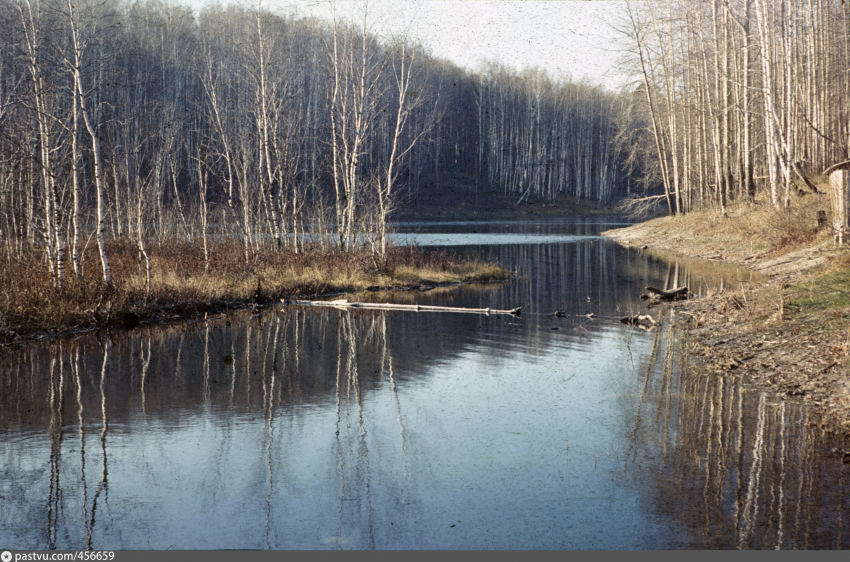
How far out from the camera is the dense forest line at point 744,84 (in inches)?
1161

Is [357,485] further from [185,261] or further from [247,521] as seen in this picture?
[185,261]

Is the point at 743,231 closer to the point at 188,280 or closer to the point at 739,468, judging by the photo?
the point at 188,280

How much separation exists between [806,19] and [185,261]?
97.8 feet

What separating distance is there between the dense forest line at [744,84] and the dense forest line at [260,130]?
14.9m

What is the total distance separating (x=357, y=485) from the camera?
20.3ft

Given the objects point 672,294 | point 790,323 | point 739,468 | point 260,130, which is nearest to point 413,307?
point 672,294

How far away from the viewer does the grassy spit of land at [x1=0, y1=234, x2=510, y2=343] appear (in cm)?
1373

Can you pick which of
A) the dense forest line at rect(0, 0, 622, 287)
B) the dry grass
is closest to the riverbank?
the dry grass

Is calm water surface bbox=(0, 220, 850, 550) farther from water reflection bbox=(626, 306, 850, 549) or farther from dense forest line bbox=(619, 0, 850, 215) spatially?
dense forest line bbox=(619, 0, 850, 215)

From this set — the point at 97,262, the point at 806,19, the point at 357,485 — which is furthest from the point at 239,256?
the point at 806,19

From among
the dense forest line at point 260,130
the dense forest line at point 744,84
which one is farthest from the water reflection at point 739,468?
the dense forest line at point 744,84

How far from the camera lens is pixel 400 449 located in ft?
23.7

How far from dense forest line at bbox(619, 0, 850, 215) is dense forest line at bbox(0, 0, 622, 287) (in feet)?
48.9

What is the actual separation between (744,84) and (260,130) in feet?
64.2
